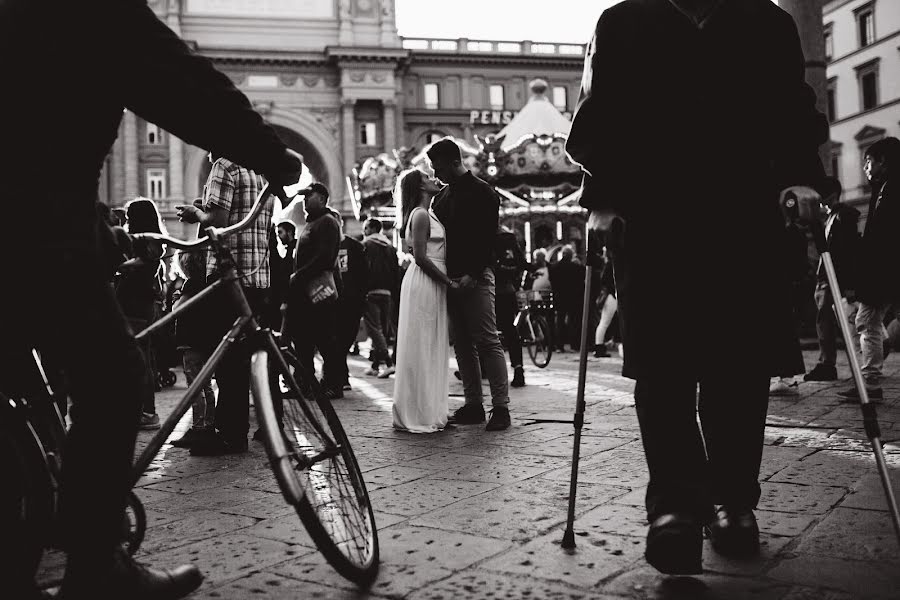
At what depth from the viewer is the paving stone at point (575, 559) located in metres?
2.53

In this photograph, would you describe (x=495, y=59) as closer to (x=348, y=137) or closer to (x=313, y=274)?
(x=348, y=137)

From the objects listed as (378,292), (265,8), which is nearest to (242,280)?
(378,292)

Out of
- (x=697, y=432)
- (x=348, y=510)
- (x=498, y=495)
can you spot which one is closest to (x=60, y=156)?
(x=348, y=510)

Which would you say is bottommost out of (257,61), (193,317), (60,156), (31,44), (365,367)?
(365,367)

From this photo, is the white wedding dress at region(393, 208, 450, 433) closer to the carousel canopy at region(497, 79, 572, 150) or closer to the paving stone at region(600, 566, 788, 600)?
the paving stone at region(600, 566, 788, 600)

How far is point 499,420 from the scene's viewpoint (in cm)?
552

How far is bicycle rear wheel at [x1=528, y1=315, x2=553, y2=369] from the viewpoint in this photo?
10.8m

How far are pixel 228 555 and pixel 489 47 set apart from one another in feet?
175

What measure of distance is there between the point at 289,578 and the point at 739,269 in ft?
5.13

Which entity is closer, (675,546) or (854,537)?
(675,546)

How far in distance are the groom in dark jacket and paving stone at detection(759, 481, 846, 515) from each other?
2.29 m

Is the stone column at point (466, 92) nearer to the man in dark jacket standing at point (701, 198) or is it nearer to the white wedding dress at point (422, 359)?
the white wedding dress at point (422, 359)

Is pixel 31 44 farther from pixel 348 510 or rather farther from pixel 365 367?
pixel 365 367

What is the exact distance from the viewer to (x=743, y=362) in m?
2.69
